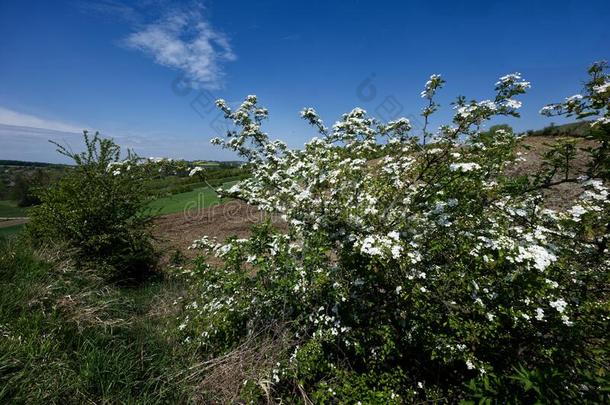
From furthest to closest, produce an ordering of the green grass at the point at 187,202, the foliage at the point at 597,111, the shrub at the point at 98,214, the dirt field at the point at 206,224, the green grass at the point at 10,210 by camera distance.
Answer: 1. the green grass at the point at 10,210
2. the green grass at the point at 187,202
3. the dirt field at the point at 206,224
4. the shrub at the point at 98,214
5. the foliage at the point at 597,111

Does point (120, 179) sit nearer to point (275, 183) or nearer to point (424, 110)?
point (275, 183)

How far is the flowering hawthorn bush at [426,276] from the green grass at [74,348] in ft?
2.28

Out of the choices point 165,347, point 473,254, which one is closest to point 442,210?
point 473,254

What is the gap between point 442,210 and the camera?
3.45 m

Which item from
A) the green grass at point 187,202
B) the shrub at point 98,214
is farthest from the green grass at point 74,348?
the green grass at point 187,202

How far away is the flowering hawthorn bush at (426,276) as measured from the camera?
308 centimetres

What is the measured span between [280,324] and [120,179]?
7.61m

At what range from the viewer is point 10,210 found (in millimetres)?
35438

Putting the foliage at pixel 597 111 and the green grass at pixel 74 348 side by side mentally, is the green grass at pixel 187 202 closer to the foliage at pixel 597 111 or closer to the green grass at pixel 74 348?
the green grass at pixel 74 348

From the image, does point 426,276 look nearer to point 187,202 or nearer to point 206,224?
point 206,224

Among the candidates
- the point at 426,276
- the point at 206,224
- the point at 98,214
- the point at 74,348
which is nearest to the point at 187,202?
the point at 206,224

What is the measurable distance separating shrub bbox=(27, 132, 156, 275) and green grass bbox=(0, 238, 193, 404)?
10.6 feet

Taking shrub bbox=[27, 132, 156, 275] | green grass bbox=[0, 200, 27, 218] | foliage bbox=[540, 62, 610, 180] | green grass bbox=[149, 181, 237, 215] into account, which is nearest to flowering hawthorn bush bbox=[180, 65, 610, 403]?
foliage bbox=[540, 62, 610, 180]

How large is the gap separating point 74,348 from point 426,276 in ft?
14.3
